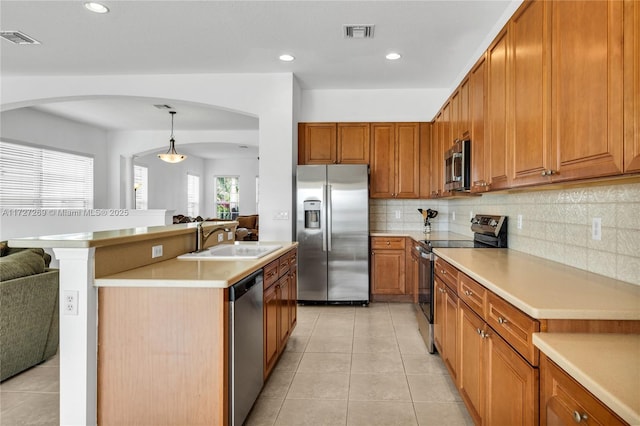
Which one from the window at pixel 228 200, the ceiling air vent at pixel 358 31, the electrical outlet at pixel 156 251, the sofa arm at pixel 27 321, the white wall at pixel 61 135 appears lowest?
the sofa arm at pixel 27 321

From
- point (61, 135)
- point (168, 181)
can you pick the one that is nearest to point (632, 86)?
point (61, 135)

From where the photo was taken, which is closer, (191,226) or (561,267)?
(561,267)

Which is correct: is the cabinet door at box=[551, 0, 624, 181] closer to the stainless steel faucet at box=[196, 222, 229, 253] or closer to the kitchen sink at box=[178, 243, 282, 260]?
the kitchen sink at box=[178, 243, 282, 260]

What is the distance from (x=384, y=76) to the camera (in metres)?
4.67

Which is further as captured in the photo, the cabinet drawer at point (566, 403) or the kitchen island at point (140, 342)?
the kitchen island at point (140, 342)

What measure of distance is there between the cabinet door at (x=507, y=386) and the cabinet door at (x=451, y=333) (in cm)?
60

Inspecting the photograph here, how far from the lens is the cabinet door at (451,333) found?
2436mm

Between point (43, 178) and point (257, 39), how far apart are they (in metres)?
4.95

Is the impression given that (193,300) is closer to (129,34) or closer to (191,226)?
(191,226)

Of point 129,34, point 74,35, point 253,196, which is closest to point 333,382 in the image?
point 129,34

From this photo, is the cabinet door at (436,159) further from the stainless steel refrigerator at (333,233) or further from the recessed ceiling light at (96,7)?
the recessed ceiling light at (96,7)

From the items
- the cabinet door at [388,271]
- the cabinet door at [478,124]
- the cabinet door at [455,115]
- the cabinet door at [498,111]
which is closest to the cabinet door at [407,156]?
the cabinet door at [388,271]

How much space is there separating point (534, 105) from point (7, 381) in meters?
3.92

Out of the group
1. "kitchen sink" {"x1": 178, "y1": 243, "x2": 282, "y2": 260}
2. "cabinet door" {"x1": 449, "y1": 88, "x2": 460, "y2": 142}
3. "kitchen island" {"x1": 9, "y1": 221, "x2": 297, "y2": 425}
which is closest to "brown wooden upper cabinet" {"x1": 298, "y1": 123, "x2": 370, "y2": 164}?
"cabinet door" {"x1": 449, "y1": 88, "x2": 460, "y2": 142}
